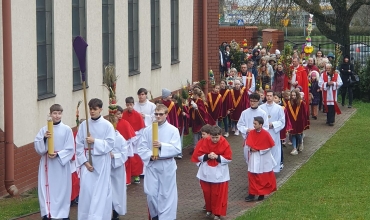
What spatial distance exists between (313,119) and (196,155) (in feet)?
43.2

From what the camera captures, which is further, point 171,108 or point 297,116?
point 297,116

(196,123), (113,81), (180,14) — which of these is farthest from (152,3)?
(113,81)

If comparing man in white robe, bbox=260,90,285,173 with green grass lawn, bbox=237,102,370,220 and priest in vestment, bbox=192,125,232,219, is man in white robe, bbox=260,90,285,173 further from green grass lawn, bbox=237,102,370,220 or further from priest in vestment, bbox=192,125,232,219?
priest in vestment, bbox=192,125,232,219

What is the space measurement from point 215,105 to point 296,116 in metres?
2.31

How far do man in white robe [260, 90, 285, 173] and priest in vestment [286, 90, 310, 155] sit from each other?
2442 millimetres

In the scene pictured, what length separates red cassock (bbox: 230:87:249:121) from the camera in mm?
23078

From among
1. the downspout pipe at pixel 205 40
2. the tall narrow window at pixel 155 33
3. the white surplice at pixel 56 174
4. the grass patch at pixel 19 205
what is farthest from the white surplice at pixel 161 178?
the downspout pipe at pixel 205 40

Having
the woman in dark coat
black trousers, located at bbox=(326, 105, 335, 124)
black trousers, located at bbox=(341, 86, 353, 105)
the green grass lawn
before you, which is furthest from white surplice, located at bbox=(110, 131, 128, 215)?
black trousers, located at bbox=(341, 86, 353, 105)

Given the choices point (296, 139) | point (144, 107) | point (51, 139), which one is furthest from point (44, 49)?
point (296, 139)

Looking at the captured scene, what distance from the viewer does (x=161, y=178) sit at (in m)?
13.2

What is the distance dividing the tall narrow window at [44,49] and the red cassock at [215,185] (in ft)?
12.7

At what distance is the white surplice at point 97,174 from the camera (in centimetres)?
1294

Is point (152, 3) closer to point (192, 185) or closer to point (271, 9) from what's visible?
point (192, 185)

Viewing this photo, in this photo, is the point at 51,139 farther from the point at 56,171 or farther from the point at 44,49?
the point at 44,49
